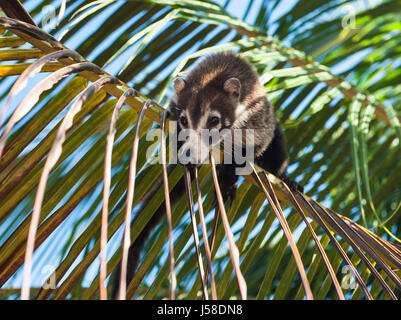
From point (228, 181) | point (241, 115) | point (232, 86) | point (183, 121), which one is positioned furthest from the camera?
point (241, 115)

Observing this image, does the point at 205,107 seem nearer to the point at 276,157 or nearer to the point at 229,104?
the point at 229,104

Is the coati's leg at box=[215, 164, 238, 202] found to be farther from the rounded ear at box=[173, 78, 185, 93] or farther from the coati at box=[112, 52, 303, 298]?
the rounded ear at box=[173, 78, 185, 93]

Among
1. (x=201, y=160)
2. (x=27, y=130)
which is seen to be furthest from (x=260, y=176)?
(x=27, y=130)

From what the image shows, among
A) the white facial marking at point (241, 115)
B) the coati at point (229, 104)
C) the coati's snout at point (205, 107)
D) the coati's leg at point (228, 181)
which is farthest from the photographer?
the white facial marking at point (241, 115)

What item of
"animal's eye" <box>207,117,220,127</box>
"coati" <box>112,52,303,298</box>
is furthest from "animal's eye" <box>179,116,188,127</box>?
"animal's eye" <box>207,117,220,127</box>

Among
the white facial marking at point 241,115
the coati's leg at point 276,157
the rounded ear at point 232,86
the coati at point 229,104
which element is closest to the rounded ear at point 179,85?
the coati at point 229,104

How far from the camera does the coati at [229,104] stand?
8.77 ft

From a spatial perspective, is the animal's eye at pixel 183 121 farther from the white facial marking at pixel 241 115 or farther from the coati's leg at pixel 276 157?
the coati's leg at pixel 276 157

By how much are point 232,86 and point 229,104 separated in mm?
123

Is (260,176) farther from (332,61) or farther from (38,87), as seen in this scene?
(332,61)

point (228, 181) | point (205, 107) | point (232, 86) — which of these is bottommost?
point (228, 181)

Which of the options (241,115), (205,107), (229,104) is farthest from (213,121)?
(241,115)

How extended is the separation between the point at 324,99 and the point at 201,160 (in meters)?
0.87

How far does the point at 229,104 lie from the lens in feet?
A: 9.46
